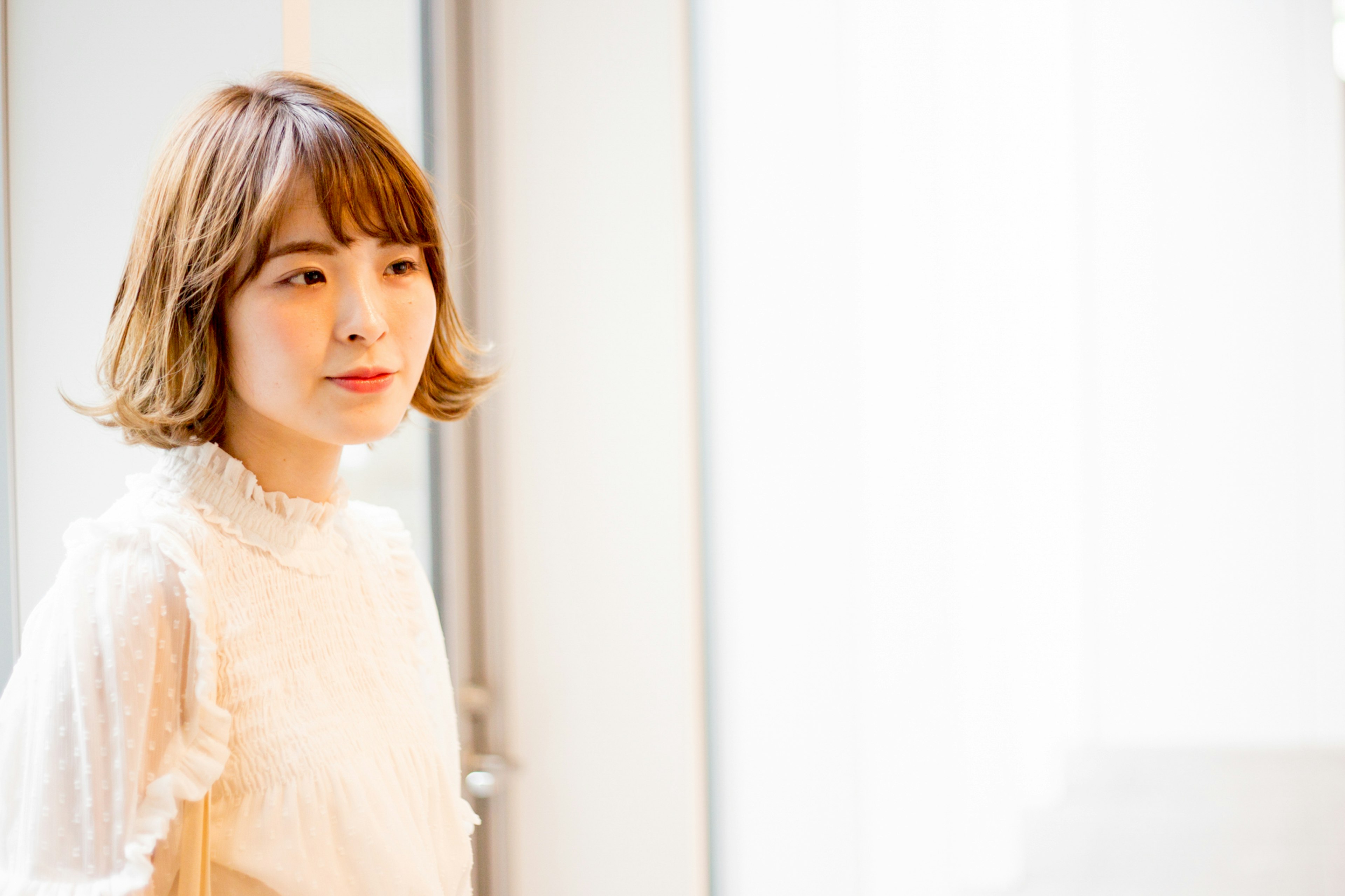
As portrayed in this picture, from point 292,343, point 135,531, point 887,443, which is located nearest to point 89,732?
point 135,531

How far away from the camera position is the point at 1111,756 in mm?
1323

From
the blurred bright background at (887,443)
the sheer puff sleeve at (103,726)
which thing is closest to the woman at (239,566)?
the sheer puff sleeve at (103,726)

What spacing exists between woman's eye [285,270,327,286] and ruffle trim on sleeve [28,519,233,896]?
0.57 feet

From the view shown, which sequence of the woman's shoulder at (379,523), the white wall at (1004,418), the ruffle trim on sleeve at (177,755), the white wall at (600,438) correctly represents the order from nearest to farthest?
the ruffle trim on sleeve at (177,755) < the woman's shoulder at (379,523) < the white wall at (1004,418) < the white wall at (600,438)

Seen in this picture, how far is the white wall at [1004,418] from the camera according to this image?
1.25m

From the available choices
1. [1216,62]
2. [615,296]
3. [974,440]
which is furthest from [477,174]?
[1216,62]

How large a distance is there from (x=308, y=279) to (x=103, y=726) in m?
0.29

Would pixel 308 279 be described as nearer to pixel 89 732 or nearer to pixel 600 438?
pixel 89 732

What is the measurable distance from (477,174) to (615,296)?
11.1 inches

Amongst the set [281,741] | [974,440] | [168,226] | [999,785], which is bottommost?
[999,785]

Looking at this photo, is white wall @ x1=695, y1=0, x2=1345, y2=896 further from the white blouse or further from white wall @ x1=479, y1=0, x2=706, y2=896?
the white blouse

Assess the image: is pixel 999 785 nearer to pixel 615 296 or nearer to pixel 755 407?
pixel 755 407

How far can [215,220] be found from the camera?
2.00ft

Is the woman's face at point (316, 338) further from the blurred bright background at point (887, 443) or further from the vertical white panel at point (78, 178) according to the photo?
the blurred bright background at point (887, 443)
